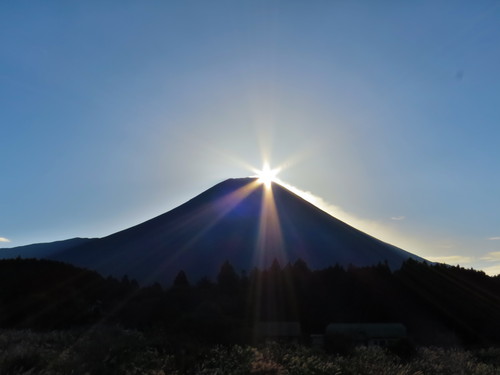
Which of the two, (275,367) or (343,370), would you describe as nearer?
(275,367)

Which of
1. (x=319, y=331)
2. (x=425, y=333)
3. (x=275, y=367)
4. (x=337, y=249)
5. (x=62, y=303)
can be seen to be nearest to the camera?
(x=275, y=367)

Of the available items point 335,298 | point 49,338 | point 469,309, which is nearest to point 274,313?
point 335,298

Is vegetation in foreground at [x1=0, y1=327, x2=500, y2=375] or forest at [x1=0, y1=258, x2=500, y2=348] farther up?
forest at [x1=0, y1=258, x2=500, y2=348]

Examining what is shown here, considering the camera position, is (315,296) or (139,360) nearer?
(139,360)

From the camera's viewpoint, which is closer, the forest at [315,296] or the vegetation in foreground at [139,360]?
the vegetation in foreground at [139,360]

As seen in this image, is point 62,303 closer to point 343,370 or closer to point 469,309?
point 343,370

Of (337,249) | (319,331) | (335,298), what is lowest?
(319,331)

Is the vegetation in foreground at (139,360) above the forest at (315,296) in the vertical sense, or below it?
below

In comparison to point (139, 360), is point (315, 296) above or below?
above

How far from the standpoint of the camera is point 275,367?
10266 mm

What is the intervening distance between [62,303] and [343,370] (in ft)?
111

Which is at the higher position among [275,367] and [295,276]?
[295,276]

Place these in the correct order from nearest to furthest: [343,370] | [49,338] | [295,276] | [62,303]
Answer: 1. [343,370]
2. [49,338]
3. [62,303]
4. [295,276]

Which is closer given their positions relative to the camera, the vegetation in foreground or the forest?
the vegetation in foreground
